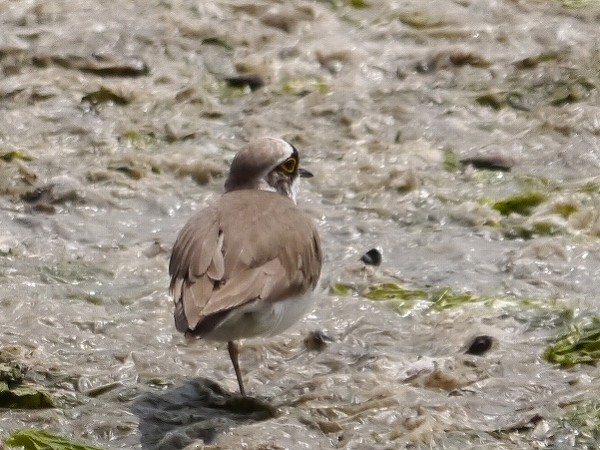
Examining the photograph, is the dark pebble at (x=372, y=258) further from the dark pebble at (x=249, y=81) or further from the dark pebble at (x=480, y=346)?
the dark pebble at (x=249, y=81)

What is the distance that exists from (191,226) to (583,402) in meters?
1.79

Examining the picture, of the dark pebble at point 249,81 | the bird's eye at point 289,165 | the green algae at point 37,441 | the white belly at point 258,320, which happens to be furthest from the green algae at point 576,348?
the dark pebble at point 249,81

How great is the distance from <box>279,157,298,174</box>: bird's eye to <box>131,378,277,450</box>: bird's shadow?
134cm

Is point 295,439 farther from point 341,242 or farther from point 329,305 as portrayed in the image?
point 341,242

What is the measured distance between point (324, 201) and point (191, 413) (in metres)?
2.65

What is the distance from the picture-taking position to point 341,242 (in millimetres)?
7676

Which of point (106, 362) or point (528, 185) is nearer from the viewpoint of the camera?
point (106, 362)

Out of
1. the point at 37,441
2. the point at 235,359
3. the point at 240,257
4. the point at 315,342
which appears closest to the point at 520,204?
the point at 315,342

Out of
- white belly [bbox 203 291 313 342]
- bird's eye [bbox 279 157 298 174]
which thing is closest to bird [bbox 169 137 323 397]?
white belly [bbox 203 291 313 342]

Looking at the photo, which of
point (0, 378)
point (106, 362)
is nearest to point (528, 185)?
point (106, 362)

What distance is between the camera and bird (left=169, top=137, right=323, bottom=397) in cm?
545

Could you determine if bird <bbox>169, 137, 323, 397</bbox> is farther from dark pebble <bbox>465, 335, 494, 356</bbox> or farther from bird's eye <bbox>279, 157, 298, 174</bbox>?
dark pebble <bbox>465, 335, 494, 356</bbox>

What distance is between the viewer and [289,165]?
23.1 ft

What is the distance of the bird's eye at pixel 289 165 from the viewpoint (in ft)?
23.0
